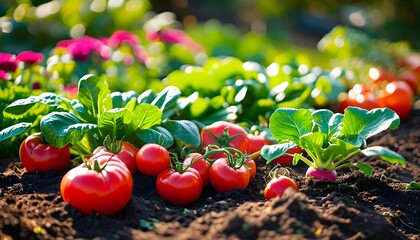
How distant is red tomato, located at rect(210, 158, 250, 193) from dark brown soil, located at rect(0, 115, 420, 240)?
0.05 metres

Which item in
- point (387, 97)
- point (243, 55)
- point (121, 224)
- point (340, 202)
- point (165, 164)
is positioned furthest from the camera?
point (243, 55)

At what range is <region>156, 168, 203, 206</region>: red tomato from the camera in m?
3.07

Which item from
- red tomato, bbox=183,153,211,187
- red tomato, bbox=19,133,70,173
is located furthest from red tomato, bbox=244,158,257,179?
red tomato, bbox=19,133,70,173

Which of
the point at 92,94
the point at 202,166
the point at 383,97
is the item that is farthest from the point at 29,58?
the point at 383,97

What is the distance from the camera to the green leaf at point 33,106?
3.41 m

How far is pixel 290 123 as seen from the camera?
331 cm

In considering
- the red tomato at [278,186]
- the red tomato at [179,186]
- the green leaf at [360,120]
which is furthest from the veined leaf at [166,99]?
the green leaf at [360,120]

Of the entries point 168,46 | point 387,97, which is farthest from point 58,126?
point 168,46

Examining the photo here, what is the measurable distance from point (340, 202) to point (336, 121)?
0.60 m

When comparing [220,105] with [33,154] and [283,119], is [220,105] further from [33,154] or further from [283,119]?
[33,154]

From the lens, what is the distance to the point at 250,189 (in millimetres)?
3309

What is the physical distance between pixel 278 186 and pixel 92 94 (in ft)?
4.02

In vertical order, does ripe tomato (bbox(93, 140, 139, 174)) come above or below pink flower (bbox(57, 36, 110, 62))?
below

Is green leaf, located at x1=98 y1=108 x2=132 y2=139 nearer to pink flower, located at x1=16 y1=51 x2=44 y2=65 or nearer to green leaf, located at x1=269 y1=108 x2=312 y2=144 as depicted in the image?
green leaf, located at x1=269 y1=108 x2=312 y2=144
